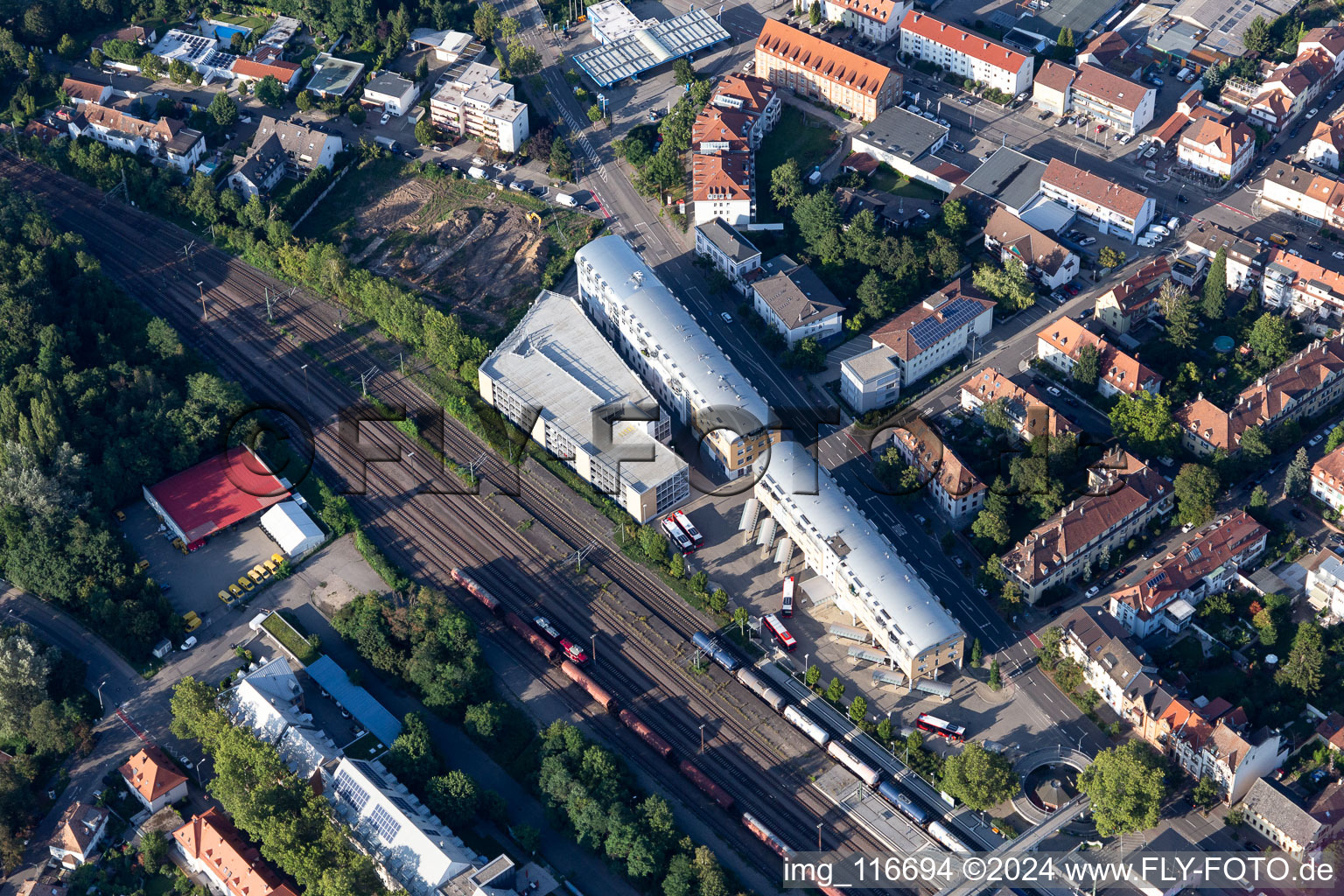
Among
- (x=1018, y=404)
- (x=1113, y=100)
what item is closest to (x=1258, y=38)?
(x=1113, y=100)

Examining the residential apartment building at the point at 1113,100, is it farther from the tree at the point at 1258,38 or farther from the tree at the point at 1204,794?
the tree at the point at 1204,794

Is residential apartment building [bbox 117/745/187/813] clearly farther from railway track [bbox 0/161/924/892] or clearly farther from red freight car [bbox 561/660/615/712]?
red freight car [bbox 561/660/615/712]

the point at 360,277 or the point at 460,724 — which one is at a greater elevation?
the point at 360,277

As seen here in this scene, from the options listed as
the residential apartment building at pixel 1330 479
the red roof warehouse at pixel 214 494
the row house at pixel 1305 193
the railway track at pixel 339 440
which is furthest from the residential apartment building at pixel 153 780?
the row house at pixel 1305 193

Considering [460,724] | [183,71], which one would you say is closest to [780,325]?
[460,724]

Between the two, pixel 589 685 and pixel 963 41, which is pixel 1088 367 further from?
pixel 589 685

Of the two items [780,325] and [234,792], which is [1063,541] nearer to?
[780,325]
